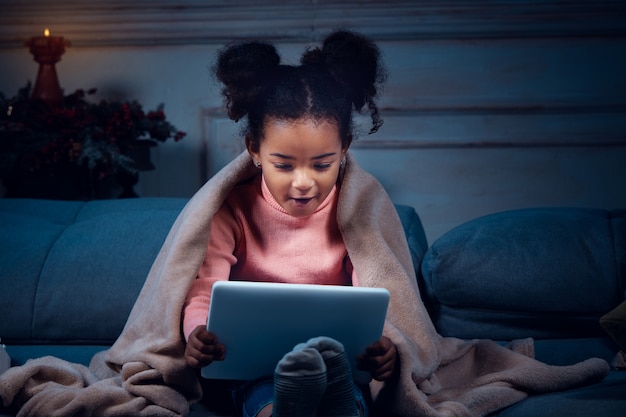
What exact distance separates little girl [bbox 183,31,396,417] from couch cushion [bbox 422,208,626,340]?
0.32 m

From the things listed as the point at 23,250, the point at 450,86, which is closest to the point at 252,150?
the point at 23,250

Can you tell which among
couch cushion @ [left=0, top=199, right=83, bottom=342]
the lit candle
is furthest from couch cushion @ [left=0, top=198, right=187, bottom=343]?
the lit candle

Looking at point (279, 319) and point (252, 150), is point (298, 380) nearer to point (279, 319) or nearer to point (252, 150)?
point (279, 319)

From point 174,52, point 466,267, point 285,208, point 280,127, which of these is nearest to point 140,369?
point 285,208

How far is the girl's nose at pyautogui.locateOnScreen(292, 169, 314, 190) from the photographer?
1350mm

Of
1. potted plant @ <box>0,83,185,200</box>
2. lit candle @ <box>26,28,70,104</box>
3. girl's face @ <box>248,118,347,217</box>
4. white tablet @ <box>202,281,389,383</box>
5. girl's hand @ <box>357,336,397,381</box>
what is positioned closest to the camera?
white tablet @ <box>202,281,389,383</box>

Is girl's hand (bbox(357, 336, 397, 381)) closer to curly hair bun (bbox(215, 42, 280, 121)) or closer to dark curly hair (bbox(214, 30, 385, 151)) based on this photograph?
dark curly hair (bbox(214, 30, 385, 151))

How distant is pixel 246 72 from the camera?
1.41m

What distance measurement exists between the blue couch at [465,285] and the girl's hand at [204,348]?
1.66ft

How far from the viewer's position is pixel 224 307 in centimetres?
115

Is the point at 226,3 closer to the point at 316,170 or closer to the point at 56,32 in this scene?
the point at 56,32

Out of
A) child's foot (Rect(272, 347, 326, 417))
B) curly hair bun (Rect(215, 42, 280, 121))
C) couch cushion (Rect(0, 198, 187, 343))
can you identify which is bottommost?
couch cushion (Rect(0, 198, 187, 343))

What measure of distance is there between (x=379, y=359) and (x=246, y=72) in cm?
56

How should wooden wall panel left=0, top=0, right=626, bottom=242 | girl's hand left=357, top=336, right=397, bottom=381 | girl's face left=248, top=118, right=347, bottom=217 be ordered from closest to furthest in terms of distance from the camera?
girl's hand left=357, top=336, right=397, bottom=381
girl's face left=248, top=118, right=347, bottom=217
wooden wall panel left=0, top=0, right=626, bottom=242
